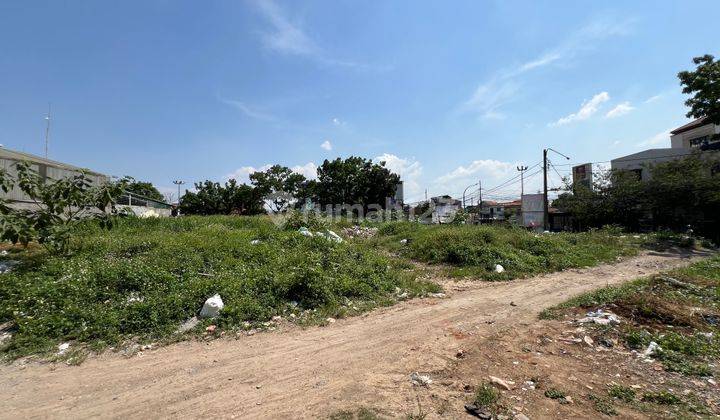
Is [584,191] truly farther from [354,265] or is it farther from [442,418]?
[442,418]

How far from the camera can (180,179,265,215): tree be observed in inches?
1222

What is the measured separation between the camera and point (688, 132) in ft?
94.2

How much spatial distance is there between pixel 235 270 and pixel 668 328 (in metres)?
6.83

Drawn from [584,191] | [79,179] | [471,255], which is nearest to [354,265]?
[471,255]

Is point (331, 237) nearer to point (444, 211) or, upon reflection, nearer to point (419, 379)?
point (419, 379)

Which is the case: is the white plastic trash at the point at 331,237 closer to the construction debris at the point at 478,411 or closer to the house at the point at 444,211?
the construction debris at the point at 478,411

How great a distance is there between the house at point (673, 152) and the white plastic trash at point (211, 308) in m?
28.0

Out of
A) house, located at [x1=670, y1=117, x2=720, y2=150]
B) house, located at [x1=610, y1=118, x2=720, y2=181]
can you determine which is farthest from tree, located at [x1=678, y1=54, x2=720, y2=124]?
house, located at [x1=670, y1=117, x2=720, y2=150]

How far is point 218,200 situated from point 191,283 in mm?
27127

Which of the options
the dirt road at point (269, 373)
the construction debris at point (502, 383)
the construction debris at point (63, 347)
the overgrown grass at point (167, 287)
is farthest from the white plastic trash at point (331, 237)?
the construction debris at point (502, 383)

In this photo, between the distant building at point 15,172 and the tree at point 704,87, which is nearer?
the distant building at point 15,172

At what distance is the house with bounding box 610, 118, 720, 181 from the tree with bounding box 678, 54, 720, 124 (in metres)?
7.72

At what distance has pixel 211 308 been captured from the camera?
528 cm

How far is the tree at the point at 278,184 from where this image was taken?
1325 inches
